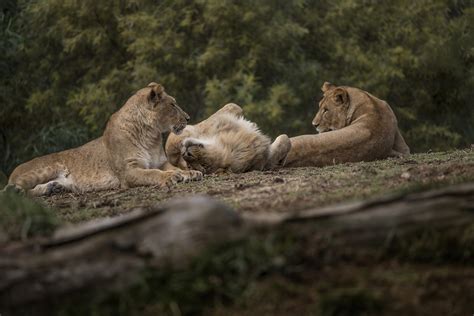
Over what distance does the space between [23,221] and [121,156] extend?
4710 millimetres

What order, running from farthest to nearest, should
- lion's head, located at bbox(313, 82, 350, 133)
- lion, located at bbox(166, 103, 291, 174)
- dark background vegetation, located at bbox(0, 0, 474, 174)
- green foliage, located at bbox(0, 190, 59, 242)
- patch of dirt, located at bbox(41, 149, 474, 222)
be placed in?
dark background vegetation, located at bbox(0, 0, 474, 174) < lion's head, located at bbox(313, 82, 350, 133) < lion, located at bbox(166, 103, 291, 174) < patch of dirt, located at bbox(41, 149, 474, 222) < green foliage, located at bbox(0, 190, 59, 242)

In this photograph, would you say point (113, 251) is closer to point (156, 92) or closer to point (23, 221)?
point (23, 221)

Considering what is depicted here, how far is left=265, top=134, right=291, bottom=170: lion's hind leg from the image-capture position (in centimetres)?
841

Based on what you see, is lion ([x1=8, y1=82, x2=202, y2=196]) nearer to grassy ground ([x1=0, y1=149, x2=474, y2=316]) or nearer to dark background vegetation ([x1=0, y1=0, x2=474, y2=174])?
grassy ground ([x1=0, y1=149, x2=474, y2=316])

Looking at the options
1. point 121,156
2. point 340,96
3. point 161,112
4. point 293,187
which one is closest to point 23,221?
point 293,187

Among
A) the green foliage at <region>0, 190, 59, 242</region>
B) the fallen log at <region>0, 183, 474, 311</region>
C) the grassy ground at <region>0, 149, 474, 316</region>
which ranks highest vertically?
the fallen log at <region>0, 183, 474, 311</region>

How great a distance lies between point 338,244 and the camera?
3.54 m

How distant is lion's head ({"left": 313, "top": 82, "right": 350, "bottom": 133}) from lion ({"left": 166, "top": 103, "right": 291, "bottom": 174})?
173 cm

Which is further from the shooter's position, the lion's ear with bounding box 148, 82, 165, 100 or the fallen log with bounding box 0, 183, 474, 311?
the lion's ear with bounding box 148, 82, 165, 100

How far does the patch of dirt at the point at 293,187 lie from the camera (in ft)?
16.7

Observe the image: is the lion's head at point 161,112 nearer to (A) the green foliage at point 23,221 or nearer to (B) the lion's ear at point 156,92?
(B) the lion's ear at point 156,92

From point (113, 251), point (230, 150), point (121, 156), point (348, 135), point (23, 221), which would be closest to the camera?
point (113, 251)

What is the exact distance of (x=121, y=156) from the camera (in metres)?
8.85

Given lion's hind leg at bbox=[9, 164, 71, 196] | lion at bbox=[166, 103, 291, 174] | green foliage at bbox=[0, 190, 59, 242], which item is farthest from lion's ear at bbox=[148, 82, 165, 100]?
green foliage at bbox=[0, 190, 59, 242]
